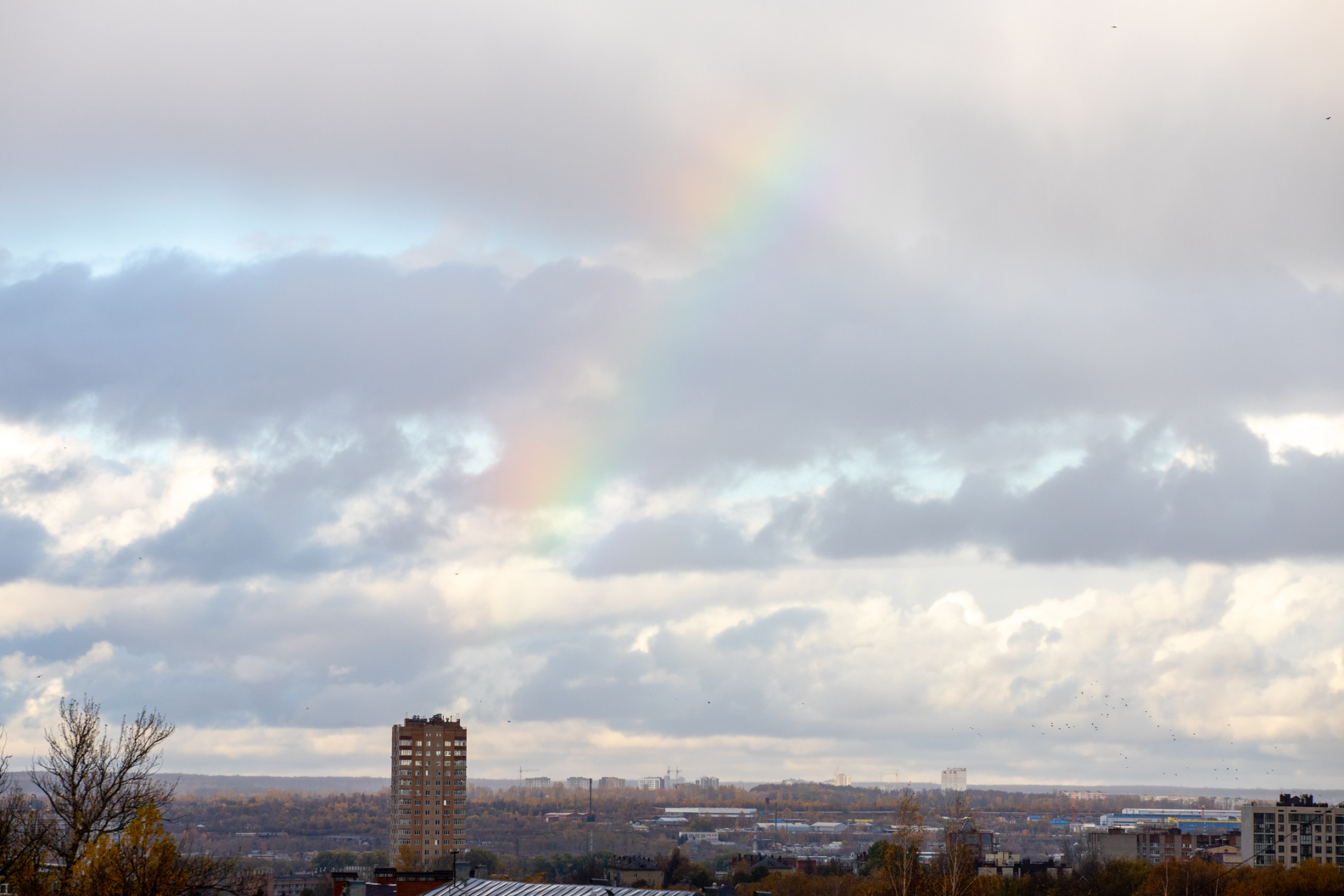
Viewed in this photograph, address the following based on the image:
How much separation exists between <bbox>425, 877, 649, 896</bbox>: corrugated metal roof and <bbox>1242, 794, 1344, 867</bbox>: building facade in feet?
396

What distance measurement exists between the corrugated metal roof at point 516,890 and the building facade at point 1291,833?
4753 inches

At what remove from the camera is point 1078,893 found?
128 meters

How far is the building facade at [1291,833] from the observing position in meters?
163

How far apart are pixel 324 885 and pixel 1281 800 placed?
117 m

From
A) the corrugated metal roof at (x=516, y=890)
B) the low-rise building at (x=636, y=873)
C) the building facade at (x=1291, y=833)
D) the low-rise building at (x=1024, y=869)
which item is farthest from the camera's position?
the building facade at (x=1291, y=833)

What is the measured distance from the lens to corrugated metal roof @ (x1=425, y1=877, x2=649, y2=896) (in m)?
58.6

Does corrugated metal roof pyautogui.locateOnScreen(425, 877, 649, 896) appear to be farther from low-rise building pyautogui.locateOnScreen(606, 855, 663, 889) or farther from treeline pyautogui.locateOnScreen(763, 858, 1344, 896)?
low-rise building pyautogui.locateOnScreen(606, 855, 663, 889)

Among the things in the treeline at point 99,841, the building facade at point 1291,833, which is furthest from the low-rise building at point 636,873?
the treeline at point 99,841

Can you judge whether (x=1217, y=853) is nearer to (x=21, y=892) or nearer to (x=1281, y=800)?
(x=1281, y=800)

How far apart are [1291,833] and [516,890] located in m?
131

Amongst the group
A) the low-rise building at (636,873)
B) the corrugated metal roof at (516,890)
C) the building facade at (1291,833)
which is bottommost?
the low-rise building at (636,873)

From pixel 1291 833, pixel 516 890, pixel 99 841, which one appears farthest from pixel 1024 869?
pixel 99 841

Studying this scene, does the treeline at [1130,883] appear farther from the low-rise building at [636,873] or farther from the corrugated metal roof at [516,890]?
the corrugated metal roof at [516,890]

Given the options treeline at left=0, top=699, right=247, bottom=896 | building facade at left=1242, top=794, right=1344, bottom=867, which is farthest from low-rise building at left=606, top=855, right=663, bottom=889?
treeline at left=0, top=699, right=247, bottom=896
